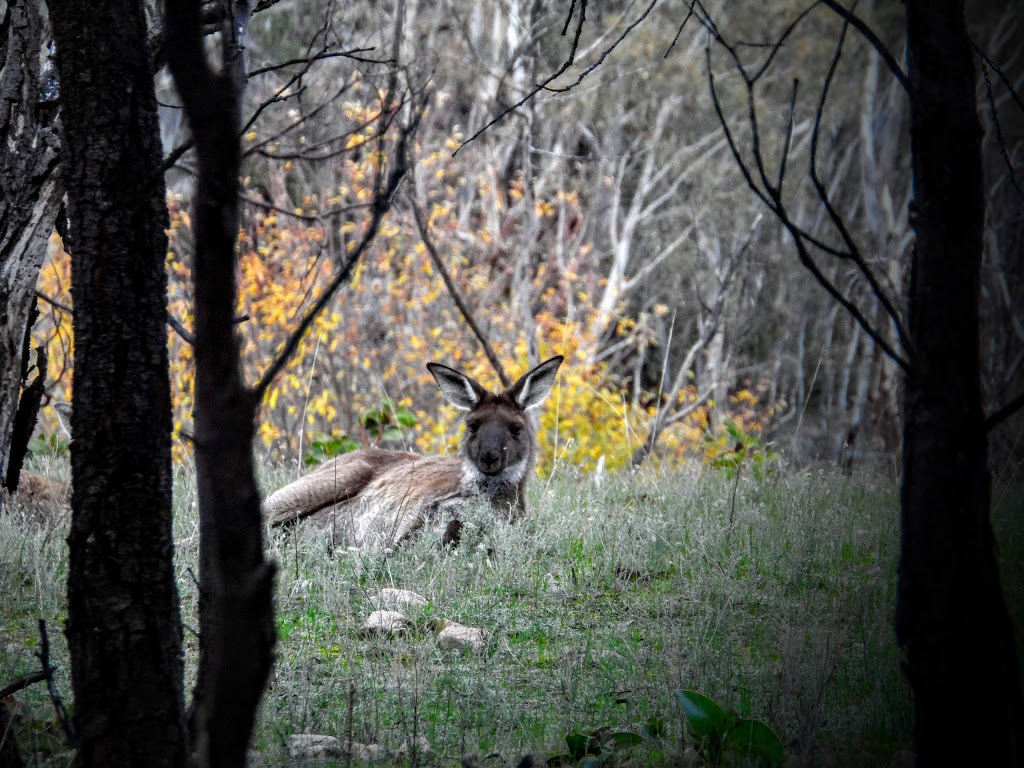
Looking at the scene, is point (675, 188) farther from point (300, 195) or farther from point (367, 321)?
point (367, 321)

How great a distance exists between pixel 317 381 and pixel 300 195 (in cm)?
652

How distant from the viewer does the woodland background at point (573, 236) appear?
13.7m

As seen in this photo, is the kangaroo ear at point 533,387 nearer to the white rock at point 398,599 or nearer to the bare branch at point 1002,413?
the white rock at point 398,599

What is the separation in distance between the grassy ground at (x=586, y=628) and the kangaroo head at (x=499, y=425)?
1.43ft

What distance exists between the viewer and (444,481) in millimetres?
7441

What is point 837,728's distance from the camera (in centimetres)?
361

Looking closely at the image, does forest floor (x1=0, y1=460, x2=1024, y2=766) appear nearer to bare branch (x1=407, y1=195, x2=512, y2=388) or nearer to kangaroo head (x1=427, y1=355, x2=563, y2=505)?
kangaroo head (x1=427, y1=355, x2=563, y2=505)

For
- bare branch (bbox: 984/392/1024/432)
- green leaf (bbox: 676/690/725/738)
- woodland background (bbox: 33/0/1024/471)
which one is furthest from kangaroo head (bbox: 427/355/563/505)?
bare branch (bbox: 984/392/1024/432)

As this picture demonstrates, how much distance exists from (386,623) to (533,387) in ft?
10.7

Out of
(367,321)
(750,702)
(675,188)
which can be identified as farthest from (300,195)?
(750,702)

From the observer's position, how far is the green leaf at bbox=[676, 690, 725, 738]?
3270 millimetres

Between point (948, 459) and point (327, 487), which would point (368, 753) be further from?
point (327, 487)

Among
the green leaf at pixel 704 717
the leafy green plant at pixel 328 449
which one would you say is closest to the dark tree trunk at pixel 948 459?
the green leaf at pixel 704 717

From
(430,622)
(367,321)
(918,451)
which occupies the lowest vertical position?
(430,622)
